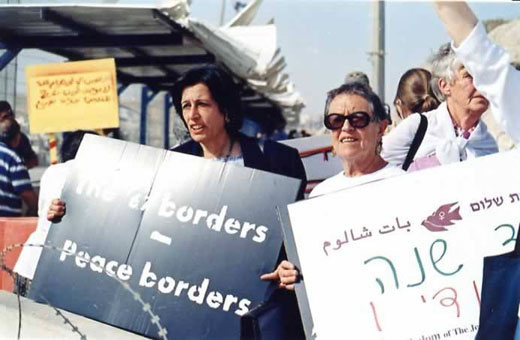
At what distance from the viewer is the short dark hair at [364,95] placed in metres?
2.66

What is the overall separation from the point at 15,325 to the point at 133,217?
2.26ft

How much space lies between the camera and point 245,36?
935 cm

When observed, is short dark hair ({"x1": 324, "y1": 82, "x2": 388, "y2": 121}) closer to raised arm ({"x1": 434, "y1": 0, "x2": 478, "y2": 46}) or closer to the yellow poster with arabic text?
raised arm ({"x1": 434, "y1": 0, "x2": 478, "y2": 46})

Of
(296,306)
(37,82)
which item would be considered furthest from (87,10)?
(296,306)

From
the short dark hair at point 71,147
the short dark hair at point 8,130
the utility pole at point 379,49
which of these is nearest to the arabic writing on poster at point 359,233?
the short dark hair at point 71,147

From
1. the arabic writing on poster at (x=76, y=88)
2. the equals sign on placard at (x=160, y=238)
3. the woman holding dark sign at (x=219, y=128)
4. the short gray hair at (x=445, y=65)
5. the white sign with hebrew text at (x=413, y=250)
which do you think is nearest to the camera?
the white sign with hebrew text at (x=413, y=250)

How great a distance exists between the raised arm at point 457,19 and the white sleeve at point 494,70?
0.02 metres

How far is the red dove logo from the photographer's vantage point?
2.28 m

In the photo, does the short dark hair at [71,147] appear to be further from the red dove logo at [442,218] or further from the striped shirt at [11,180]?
the red dove logo at [442,218]

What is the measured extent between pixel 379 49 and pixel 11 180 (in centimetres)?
502

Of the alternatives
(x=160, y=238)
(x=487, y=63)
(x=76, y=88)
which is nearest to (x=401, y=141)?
(x=487, y=63)

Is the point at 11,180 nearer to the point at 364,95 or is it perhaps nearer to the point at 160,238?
the point at 160,238

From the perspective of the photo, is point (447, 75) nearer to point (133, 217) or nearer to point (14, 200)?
point (133, 217)

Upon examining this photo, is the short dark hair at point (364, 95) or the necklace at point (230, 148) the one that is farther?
the necklace at point (230, 148)
